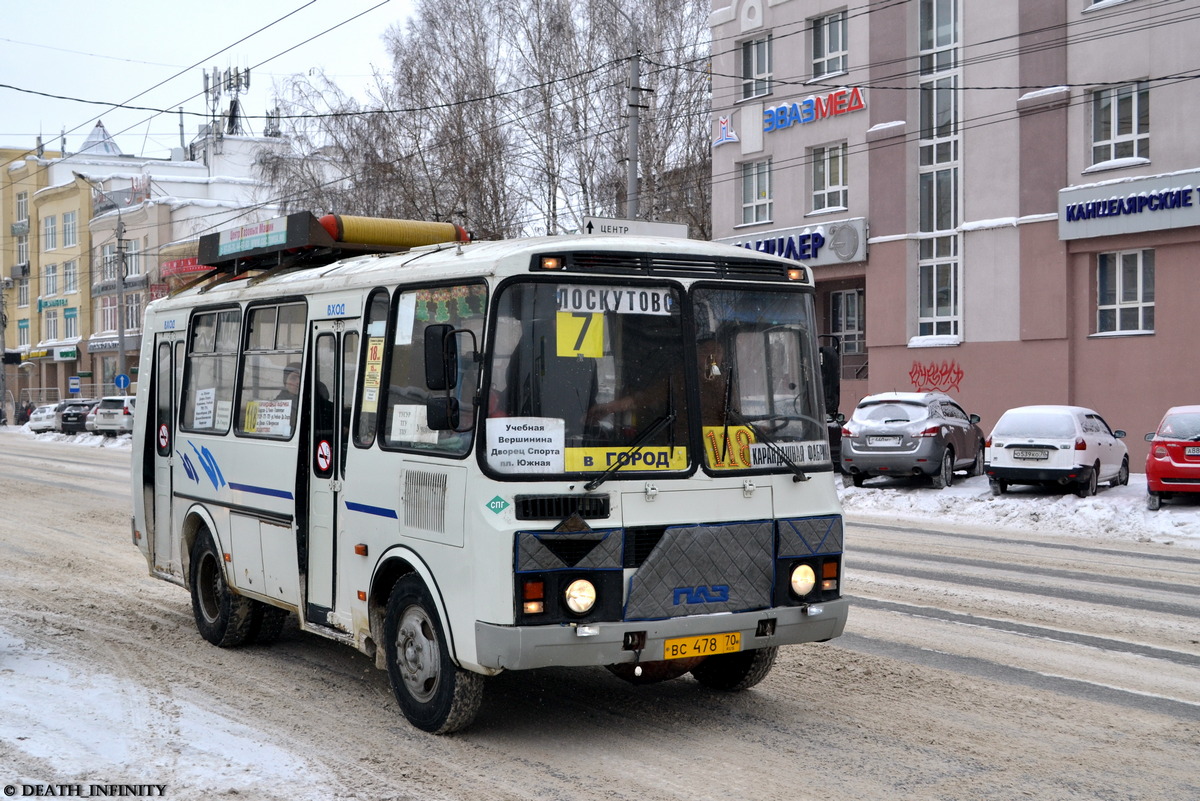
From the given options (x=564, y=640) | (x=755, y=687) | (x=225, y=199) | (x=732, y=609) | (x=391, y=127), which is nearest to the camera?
(x=564, y=640)

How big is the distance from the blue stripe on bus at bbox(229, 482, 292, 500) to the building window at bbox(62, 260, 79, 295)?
246 feet

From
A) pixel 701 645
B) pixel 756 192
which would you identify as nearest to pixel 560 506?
pixel 701 645

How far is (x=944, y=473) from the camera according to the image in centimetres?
2227

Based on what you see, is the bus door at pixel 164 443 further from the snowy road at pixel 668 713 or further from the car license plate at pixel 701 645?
the car license plate at pixel 701 645

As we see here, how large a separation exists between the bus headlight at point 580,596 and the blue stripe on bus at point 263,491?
260 centimetres

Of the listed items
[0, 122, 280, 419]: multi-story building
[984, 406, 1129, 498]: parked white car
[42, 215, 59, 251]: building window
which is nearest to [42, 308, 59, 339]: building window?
[0, 122, 280, 419]: multi-story building

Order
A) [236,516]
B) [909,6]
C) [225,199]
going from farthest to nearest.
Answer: [225,199], [909,6], [236,516]

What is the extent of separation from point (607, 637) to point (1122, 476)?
18.8m

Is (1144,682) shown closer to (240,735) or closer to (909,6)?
(240,735)

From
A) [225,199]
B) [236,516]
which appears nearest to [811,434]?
[236,516]

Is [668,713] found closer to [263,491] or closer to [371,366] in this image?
[371,366]

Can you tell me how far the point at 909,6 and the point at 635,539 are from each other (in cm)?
2752

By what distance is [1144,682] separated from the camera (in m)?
7.73

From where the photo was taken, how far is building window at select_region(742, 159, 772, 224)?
113ft
